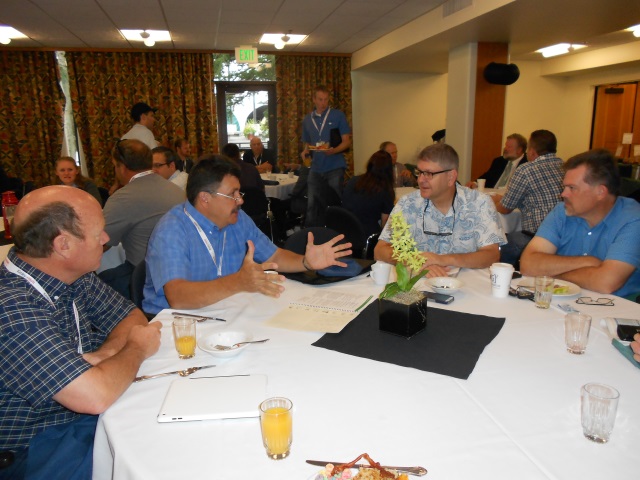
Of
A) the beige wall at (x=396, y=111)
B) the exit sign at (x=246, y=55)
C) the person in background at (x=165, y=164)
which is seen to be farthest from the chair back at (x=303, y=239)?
the beige wall at (x=396, y=111)

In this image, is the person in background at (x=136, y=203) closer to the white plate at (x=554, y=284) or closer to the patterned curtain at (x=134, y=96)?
the white plate at (x=554, y=284)

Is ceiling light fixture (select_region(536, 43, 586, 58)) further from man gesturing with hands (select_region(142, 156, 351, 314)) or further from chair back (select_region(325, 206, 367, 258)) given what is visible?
man gesturing with hands (select_region(142, 156, 351, 314))

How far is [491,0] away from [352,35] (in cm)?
284

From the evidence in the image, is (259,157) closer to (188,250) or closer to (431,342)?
(188,250)

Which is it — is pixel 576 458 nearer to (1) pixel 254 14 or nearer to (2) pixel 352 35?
(1) pixel 254 14

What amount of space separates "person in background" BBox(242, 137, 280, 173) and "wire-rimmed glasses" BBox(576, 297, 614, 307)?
6.57 metres

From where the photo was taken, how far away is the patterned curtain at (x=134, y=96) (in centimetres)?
818

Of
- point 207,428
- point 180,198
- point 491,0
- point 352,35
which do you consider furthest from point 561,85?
point 207,428

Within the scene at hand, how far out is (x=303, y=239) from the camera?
2643 millimetres

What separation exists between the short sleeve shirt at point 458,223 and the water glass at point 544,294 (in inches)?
25.9

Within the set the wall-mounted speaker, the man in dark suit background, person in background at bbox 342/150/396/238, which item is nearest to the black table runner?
person in background at bbox 342/150/396/238

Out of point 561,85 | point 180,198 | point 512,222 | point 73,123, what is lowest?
point 512,222

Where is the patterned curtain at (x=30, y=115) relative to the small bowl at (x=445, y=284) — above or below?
above

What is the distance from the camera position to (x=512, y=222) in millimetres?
4773
